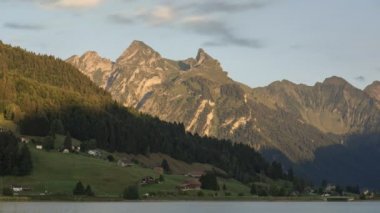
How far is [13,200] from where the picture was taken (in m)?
192
